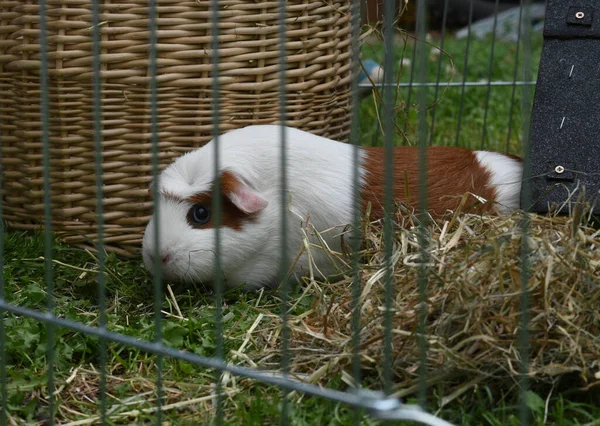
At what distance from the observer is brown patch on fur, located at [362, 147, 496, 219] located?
2.04 meters

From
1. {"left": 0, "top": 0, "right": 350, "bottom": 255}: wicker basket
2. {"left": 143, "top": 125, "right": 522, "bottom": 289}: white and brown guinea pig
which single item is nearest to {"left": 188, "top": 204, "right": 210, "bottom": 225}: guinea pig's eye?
{"left": 143, "top": 125, "right": 522, "bottom": 289}: white and brown guinea pig

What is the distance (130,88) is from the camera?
217cm

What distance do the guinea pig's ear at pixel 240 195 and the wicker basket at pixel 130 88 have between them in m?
0.33

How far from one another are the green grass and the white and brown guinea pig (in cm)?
9

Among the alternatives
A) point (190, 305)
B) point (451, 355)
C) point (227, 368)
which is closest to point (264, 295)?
point (190, 305)

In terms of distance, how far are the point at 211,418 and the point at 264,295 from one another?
61 centimetres

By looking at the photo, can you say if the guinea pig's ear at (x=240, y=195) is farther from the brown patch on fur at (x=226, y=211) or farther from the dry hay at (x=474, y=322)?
the dry hay at (x=474, y=322)

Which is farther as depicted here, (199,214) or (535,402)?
(199,214)

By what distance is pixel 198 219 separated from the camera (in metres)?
1.99

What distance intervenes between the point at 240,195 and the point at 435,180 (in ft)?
1.59

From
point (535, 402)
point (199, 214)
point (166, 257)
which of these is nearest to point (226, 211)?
point (199, 214)

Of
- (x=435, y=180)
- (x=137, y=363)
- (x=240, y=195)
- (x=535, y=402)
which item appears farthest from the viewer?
(x=435, y=180)

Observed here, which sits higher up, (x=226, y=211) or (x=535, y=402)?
(x=226, y=211)

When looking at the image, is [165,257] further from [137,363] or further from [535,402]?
[535,402]
